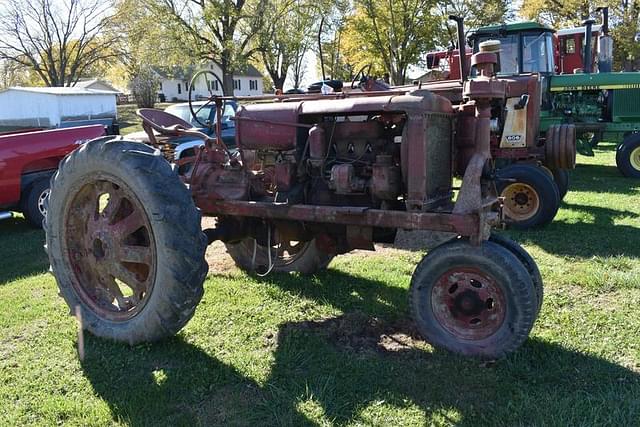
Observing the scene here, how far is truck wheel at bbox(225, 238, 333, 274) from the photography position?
17.1 ft

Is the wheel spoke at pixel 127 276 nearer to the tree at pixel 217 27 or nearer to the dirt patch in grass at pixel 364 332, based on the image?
the dirt patch in grass at pixel 364 332

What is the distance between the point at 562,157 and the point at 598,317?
2.62 metres

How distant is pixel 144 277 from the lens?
13.0ft

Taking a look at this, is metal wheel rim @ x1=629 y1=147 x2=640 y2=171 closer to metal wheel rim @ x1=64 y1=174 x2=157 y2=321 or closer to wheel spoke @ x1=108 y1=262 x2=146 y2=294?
metal wheel rim @ x1=64 y1=174 x2=157 y2=321

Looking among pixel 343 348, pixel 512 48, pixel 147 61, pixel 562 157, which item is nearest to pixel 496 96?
pixel 343 348

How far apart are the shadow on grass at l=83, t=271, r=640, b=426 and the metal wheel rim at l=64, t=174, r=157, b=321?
303mm

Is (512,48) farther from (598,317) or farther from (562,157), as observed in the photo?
(598,317)

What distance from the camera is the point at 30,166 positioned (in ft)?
26.0

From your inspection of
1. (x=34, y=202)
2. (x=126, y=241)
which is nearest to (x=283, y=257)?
(x=126, y=241)

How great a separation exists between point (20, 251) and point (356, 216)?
4864 mm

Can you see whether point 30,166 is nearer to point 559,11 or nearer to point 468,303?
point 468,303

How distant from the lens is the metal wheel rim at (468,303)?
139 inches

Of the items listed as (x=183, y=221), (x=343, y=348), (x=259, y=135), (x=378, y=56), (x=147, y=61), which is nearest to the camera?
(x=183, y=221)

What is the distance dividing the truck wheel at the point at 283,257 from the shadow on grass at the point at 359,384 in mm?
1198
